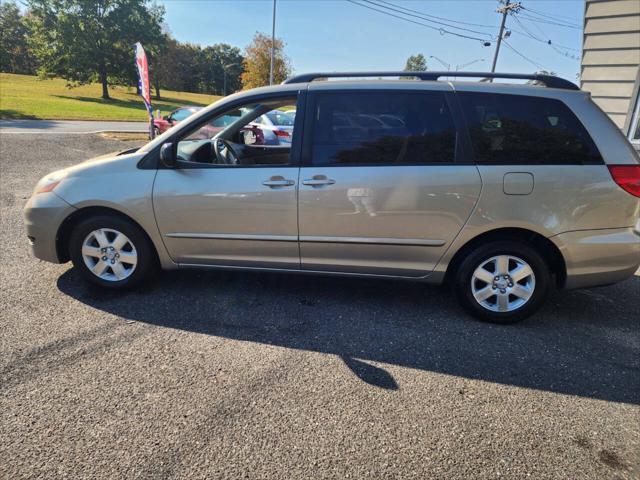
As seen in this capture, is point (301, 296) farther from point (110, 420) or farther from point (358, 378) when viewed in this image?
point (110, 420)

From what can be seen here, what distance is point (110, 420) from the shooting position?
7.34 ft

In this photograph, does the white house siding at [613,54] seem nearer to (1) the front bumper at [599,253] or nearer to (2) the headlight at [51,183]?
(1) the front bumper at [599,253]

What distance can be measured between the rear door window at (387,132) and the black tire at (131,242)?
164 centimetres

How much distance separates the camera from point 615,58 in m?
6.34

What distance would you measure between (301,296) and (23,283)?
251cm

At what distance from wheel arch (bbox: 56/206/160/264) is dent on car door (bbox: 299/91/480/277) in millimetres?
1422

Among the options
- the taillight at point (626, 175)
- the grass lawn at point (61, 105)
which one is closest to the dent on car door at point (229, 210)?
the taillight at point (626, 175)

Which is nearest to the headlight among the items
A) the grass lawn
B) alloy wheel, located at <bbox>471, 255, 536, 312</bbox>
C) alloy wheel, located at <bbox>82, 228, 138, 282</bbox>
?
alloy wheel, located at <bbox>82, 228, 138, 282</bbox>

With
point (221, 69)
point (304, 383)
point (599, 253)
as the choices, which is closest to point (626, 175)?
point (599, 253)

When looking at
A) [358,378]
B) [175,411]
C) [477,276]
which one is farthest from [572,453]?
[175,411]

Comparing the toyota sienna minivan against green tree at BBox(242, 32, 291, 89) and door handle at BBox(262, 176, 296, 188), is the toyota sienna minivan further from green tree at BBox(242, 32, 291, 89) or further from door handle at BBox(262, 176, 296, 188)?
green tree at BBox(242, 32, 291, 89)

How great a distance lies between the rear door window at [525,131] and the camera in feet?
10.1

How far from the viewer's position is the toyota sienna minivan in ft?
10.2

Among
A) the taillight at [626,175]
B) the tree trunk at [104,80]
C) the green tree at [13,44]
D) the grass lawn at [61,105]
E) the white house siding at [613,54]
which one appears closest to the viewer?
the taillight at [626,175]
